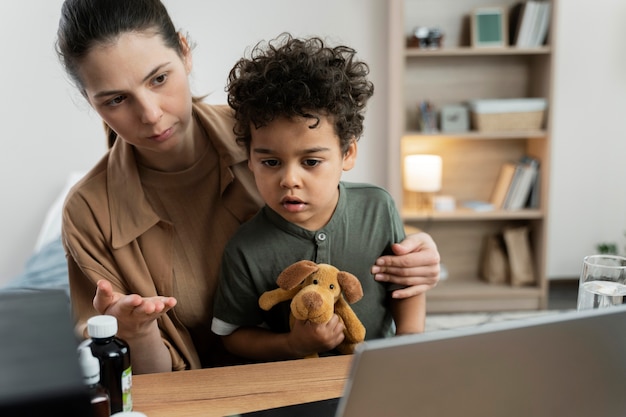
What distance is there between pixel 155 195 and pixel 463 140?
2.60 metres

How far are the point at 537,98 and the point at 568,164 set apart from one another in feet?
1.70

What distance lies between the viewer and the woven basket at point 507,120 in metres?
3.54

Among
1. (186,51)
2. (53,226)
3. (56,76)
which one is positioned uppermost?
(186,51)

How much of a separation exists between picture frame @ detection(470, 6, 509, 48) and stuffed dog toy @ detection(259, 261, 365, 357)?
2.59 meters

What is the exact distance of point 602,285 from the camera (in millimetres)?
1096

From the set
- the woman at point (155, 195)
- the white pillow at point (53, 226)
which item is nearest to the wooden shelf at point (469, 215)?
the white pillow at point (53, 226)

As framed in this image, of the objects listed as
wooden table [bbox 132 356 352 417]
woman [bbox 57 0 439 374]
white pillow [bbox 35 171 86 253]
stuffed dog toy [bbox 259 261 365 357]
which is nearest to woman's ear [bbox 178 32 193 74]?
woman [bbox 57 0 439 374]

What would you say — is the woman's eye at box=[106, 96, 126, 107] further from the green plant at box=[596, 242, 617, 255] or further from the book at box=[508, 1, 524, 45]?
the green plant at box=[596, 242, 617, 255]

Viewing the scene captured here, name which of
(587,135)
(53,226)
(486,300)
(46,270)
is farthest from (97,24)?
(587,135)

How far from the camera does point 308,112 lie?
1265 mm

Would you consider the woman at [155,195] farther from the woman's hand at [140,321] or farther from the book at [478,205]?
the book at [478,205]

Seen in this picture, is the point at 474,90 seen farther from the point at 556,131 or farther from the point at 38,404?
the point at 38,404

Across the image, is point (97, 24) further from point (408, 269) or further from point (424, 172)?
point (424, 172)

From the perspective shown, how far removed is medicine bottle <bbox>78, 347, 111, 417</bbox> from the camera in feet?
2.64
